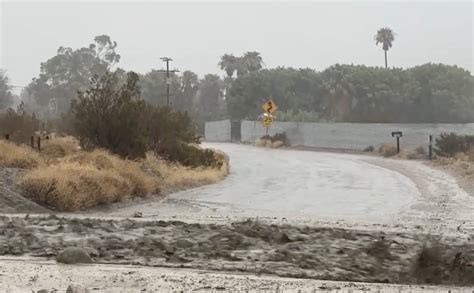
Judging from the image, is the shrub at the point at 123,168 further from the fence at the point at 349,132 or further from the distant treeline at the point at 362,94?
the distant treeline at the point at 362,94

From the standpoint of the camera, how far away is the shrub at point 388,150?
46250 mm

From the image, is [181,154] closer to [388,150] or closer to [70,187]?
[70,187]

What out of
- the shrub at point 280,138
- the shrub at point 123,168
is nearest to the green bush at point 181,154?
the shrub at point 123,168

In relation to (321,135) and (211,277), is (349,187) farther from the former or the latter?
(321,135)

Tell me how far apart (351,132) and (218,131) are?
103 ft

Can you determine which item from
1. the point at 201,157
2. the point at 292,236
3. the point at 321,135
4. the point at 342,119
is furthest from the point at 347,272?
the point at 342,119

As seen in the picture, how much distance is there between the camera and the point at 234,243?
1109 cm

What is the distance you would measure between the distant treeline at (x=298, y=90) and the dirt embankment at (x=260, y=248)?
146 ft

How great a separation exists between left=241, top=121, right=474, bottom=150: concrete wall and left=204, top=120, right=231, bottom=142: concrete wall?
780 cm

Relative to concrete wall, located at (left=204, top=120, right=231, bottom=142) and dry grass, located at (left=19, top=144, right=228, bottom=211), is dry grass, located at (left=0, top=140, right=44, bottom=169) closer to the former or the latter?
dry grass, located at (left=19, top=144, right=228, bottom=211)

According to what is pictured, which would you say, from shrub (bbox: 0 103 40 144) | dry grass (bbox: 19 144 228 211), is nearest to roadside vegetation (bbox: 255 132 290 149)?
shrub (bbox: 0 103 40 144)

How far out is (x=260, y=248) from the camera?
10.7 m

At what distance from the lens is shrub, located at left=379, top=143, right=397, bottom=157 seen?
46250 millimetres

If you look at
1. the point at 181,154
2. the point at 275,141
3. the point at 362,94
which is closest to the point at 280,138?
the point at 275,141
